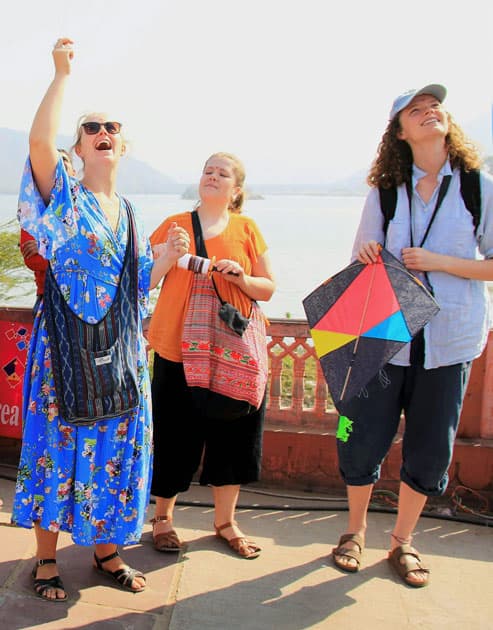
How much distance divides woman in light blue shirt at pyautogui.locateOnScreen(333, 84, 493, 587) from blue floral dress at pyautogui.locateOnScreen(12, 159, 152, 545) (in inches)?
38.2

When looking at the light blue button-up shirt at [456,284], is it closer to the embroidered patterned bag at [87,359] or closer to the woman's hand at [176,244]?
the woman's hand at [176,244]

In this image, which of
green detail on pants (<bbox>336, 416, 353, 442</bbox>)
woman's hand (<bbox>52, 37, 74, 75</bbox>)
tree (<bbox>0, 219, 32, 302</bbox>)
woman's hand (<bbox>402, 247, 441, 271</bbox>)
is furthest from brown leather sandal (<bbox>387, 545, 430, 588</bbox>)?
tree (<bbox>0, 219, 32, 302</bbox>)

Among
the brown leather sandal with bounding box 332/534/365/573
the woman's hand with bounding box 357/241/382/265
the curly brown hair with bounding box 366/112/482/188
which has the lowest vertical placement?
the brown leather sandal with bounding box 332/534/365/573

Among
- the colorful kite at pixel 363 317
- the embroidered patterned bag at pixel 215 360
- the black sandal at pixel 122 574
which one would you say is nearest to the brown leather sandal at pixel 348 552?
the colorful kite at pixel 363 317

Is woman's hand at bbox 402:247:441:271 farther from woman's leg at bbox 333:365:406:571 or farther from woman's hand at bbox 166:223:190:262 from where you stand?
woman's hand at bbox 166:223:190:262

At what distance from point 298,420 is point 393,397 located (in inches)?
46.5

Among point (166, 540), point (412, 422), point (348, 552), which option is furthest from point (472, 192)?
point (166, 540)

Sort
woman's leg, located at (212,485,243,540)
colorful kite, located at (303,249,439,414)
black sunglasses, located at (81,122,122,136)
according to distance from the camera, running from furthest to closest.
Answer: woman's leg, located at (212,485,243,540) → colorful kite, located at (303,249,439,414) → black sunglasses, located at (81,122,122,136)

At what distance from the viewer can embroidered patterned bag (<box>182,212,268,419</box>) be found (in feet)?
9.84

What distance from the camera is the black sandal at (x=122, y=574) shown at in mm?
2793

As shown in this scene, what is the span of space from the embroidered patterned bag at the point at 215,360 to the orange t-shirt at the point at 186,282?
0.18 feet

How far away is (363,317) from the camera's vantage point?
297cm

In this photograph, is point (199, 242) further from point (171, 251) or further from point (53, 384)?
point (53, 384)

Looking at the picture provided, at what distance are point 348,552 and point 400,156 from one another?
179cm
